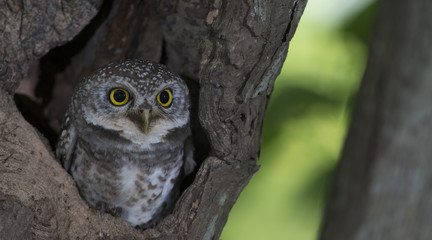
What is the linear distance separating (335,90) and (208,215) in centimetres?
122

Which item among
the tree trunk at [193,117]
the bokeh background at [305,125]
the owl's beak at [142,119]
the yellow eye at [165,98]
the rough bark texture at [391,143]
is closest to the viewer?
the rough bark texture at [391,143]

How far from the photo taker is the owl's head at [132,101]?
2.32 metres

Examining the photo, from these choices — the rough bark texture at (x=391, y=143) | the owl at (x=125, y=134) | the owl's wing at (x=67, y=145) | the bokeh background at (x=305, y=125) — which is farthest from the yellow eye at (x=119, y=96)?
the rough bark texture at (x=391, y=143)

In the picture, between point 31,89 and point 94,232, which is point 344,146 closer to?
point 94,232

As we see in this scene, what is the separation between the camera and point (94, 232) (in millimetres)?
2168

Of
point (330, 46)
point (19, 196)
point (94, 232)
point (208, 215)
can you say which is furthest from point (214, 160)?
point (330, 46)

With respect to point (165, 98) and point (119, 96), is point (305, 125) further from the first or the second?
point (119, 96)

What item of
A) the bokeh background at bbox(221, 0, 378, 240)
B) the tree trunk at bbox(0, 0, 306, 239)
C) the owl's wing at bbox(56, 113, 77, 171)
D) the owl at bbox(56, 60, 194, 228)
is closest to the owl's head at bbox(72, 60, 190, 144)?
the owl at bbox(56, 60, 194, 228)

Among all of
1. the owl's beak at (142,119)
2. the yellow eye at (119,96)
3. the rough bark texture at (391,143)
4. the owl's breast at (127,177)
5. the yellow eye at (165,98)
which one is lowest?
the owl's breast at (127,177)

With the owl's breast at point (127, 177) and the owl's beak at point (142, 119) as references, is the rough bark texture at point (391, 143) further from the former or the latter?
the owl's breast at point (127, 177)

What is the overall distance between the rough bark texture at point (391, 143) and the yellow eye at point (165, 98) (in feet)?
5.21

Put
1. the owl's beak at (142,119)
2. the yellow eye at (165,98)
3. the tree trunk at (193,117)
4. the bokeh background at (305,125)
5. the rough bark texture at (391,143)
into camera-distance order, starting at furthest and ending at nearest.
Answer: the bokeh background at (305,125) < the yellow eye at (165,98) < the owl's beak at (142,119) < the tree trunk at (193,117) < the rough bark texture at (391,143)

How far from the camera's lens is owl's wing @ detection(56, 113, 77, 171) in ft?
8.11

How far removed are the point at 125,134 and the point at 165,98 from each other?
26 cm
